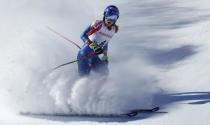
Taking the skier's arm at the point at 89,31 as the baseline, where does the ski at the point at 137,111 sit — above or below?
below

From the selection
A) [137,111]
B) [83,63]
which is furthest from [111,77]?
[137,111]

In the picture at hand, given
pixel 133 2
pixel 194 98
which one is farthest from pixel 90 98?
pixel 133 2

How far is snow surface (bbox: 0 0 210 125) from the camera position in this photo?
8828 millimetres

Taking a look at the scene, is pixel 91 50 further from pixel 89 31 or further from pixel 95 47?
pixel 89 31

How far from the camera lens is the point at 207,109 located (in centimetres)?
881

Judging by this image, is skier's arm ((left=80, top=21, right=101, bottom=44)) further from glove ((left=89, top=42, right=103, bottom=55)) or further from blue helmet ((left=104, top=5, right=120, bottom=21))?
blue helmet ((left=104, top=5, right=120, bottom=21))

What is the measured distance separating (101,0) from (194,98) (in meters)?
13.7

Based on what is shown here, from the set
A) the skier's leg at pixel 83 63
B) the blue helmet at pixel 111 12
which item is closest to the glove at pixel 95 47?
the skier's leg at pixel 83 63

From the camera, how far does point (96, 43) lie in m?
9.46

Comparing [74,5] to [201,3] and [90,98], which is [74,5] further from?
[90,98]

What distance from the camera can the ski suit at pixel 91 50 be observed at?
30.8 ft

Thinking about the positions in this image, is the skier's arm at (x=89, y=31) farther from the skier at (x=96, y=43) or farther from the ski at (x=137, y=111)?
the ski at (x=137, y=111)

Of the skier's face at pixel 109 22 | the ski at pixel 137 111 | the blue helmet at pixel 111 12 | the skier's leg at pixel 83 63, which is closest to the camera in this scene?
the ski at pixel 137 111

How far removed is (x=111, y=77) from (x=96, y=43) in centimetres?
93
